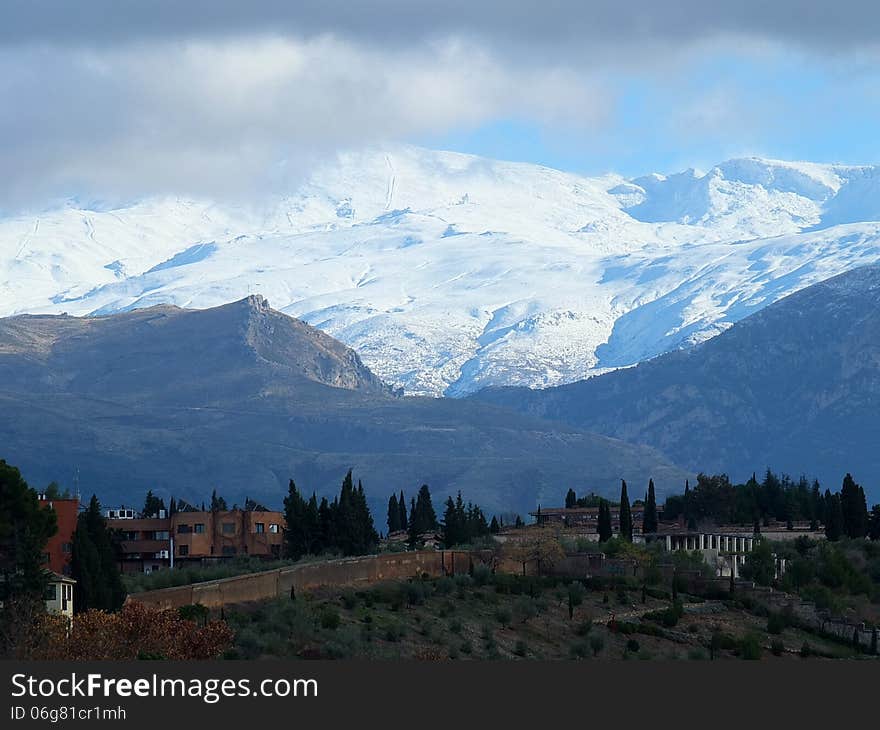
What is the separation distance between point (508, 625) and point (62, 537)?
79.3ft

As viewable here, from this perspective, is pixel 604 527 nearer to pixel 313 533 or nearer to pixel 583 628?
pixel 313 533

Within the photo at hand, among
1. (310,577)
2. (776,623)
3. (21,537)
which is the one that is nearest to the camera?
(21,537)

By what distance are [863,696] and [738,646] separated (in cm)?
4922

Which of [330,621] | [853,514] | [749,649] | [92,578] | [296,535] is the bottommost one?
[749,649]

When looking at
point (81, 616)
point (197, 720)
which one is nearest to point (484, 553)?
point (81, 616)

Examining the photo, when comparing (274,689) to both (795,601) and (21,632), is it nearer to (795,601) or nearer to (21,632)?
(21,632)

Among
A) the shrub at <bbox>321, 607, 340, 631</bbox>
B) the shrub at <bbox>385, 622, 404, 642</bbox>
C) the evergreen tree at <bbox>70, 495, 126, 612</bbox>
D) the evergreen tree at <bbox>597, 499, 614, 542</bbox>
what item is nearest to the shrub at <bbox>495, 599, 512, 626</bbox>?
the shrub at <bbox>385, 622, 404, 642</bbox>

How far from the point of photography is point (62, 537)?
395ft

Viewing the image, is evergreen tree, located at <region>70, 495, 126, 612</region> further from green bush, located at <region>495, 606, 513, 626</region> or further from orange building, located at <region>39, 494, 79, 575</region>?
green bush, located at <region>495, 606, 513, 626</region>

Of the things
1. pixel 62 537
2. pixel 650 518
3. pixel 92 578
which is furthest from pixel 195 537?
pixel 92 578

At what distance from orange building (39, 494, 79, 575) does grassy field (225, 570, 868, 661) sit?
12.9m

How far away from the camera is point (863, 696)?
67562 mm

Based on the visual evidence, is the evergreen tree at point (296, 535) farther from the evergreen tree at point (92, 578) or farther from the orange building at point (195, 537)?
the evergreen tree at point (92, 578)

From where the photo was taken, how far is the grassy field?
98.6m
